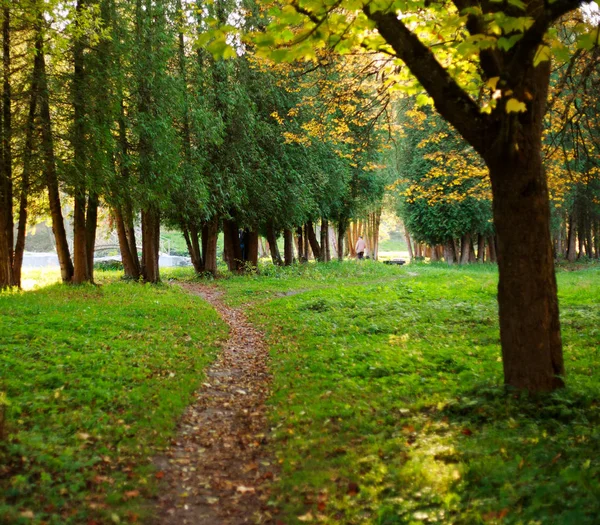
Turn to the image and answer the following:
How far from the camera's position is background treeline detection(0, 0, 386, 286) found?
14.1m

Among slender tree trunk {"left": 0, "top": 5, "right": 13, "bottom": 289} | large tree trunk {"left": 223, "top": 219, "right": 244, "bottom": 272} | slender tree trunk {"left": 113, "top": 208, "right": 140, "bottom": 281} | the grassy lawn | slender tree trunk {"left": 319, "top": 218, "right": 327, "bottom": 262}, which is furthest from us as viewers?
slender tree trunk {"left": 319, "top": 218, "right": 327, "bottom": 262}

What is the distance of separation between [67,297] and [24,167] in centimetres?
373

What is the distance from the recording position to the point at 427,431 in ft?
18.5

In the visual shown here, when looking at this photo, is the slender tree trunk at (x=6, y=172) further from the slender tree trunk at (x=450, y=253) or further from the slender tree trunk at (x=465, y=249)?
the slender tree trunk at (x=450, y=253)

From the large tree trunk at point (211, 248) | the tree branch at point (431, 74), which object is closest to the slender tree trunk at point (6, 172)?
the large tree trunk at point (211, 248)

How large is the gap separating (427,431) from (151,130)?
1549 cm

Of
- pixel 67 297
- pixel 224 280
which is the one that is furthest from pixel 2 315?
pixel 224 280

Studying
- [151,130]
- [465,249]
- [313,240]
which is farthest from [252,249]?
[465,249]

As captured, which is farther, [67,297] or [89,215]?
[89,215]

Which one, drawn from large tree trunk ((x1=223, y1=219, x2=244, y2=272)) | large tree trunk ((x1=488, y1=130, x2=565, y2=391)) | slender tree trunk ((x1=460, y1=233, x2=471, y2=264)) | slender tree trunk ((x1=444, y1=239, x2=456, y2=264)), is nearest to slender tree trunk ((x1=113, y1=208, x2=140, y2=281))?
large tree trunk ((x1=223, y1=219, x2=244, y2=272))

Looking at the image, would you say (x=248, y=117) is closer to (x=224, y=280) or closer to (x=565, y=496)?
(x=224, y=280)

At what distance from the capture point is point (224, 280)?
78.6ft

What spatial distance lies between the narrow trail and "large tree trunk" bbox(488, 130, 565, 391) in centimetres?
306

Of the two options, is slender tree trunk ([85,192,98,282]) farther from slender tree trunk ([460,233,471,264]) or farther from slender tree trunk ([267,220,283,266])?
slender tree trunk ([460,233,471,264])
